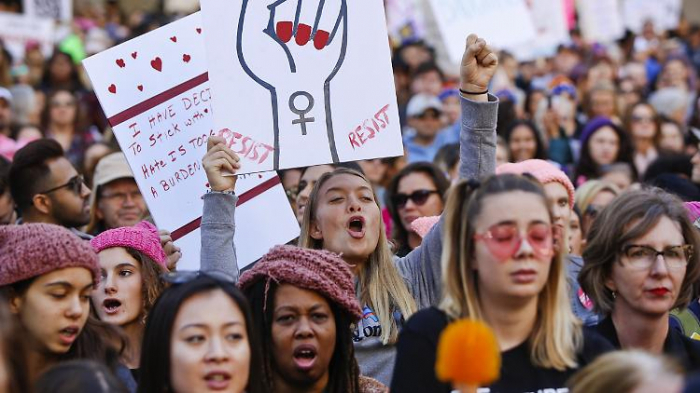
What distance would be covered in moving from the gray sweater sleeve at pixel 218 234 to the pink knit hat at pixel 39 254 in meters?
0.53

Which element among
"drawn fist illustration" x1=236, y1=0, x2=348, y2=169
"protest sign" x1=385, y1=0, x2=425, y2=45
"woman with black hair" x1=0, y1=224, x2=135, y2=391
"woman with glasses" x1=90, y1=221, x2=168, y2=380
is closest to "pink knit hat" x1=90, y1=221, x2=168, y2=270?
"woman with glasses" x1=90, y1=221, x2=168, y2=380

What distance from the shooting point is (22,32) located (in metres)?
14.4

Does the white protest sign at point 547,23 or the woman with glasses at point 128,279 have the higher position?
the white protest sign at point 547,23

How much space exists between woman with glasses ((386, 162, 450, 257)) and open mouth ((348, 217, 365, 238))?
5.17 ft

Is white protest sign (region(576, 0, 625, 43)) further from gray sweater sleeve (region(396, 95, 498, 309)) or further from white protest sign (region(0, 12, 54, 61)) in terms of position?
gray sweater sleeve (region(396, 95, 498, 309))

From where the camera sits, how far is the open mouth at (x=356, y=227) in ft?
18.0

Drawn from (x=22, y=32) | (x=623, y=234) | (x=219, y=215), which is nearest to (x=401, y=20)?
(x=22, y=32)

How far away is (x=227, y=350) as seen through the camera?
405 centimetres

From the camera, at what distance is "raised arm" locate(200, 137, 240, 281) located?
16.7 feet

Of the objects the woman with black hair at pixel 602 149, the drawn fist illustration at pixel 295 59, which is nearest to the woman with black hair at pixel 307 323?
the drawn fist illustration at pixel 295 59

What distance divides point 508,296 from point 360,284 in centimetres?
153

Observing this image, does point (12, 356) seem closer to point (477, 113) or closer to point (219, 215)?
point (219, 215)

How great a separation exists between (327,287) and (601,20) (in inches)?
473

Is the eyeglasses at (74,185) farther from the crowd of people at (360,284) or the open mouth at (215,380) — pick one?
the open mouth at (215,380)
